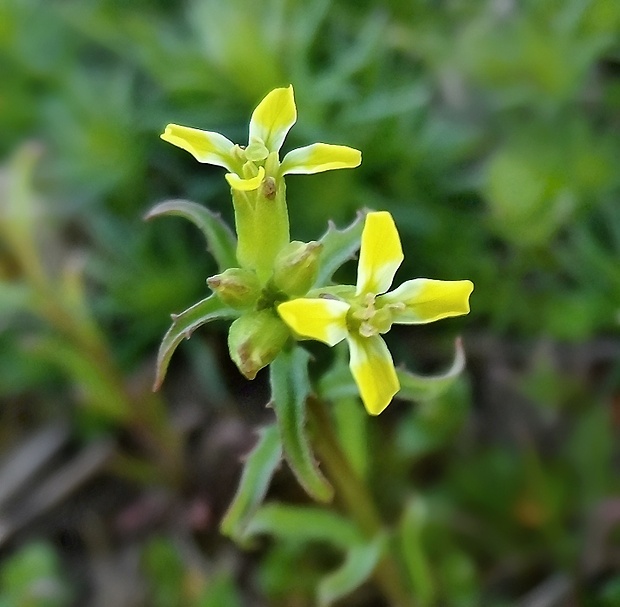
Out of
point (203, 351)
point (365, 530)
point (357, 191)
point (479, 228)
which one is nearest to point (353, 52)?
point (357, 191)

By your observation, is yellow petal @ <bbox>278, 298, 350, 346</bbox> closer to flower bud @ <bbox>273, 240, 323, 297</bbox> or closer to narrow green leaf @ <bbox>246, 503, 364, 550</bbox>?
flower bud @ <bbox>273, 240, 323, 297</bbox>

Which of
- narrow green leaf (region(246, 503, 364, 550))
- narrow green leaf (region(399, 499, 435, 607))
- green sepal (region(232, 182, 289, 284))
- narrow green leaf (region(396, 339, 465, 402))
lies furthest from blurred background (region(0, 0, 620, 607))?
green sepal (region(232, 182, 289, 284))

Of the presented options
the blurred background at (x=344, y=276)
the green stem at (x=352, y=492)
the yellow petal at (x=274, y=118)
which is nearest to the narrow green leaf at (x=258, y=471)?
the green stem at (x=352, y=492)

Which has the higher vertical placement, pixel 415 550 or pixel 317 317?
pixel 317 317

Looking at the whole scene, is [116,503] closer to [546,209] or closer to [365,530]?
[365,530]

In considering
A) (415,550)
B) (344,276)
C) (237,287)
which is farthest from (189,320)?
(344,276)

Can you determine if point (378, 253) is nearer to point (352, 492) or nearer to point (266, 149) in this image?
point (266, 149)
